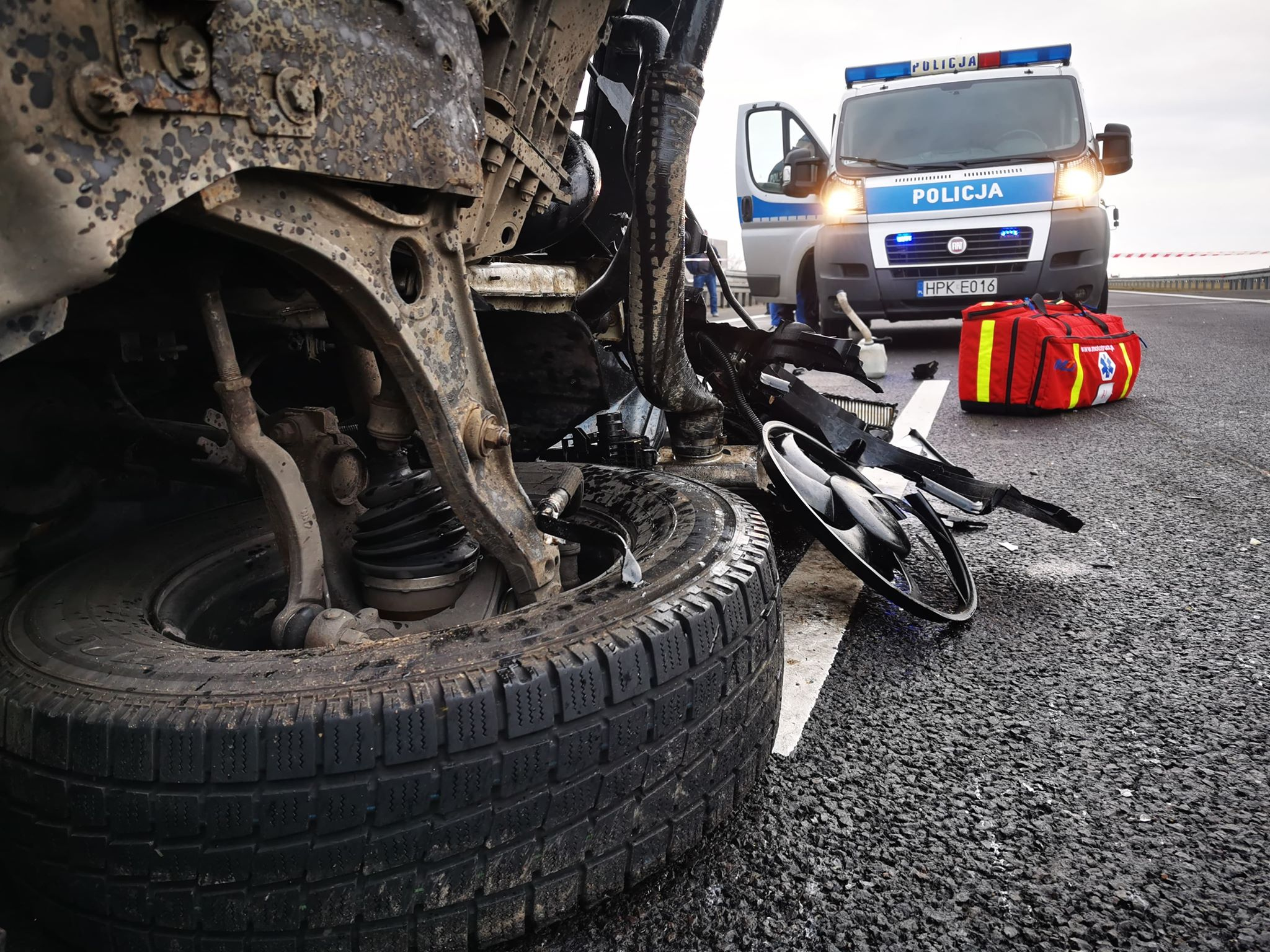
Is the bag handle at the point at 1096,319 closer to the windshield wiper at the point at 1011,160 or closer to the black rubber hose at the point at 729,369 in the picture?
the windshield wiper at the point at 1011,160

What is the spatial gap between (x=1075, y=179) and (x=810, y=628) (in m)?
6.48

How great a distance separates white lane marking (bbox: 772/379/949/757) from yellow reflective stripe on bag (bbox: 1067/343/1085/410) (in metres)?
2.79

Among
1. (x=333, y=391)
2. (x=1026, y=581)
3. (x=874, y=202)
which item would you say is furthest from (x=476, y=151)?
(x=874, y=202)

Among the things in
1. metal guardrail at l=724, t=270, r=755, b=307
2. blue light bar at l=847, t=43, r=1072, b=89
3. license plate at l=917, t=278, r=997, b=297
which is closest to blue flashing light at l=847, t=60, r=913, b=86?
blue light bar at l=847, t=43, r=1072, b=89

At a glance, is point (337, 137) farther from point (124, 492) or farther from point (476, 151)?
point (124, 492)

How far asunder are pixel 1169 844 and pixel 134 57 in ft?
5.02

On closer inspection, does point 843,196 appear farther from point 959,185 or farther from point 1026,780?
point 1026,780

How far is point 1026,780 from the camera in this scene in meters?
1.32

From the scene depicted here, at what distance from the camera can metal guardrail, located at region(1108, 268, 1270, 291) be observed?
17703 mm

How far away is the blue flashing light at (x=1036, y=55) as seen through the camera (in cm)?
712

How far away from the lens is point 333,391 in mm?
2031

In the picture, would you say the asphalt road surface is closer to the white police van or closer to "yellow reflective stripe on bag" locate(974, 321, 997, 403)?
"yellow reflective stripe on bag" locate(974, 321, 997, 403)

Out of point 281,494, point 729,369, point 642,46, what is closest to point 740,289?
point 729,369

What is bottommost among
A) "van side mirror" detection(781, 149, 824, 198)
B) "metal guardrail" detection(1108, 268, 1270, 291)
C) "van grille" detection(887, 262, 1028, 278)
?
"metal guardrail" detection(1108, 268, 1270, 291)
